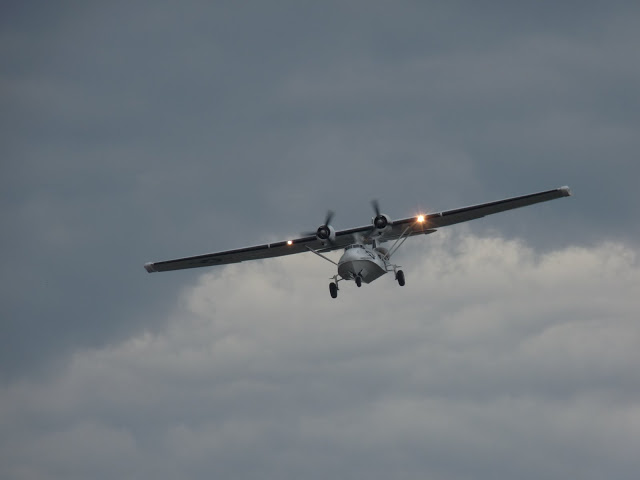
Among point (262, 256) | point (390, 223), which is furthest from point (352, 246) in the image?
point (262, 256)

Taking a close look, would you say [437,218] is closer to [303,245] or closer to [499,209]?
[499,209]

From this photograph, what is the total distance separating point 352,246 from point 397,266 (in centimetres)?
342

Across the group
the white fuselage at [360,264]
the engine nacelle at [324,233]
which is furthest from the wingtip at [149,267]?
the white fuselage at [360,264]

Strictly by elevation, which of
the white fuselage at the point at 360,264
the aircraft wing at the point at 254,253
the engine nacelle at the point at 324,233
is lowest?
the white fuselage at the point at 360,264

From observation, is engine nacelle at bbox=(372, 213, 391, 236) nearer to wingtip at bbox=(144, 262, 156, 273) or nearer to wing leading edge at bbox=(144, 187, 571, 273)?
wing leading edge at bbox=(144, 187, 571, 273)

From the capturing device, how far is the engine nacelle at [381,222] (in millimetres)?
60969

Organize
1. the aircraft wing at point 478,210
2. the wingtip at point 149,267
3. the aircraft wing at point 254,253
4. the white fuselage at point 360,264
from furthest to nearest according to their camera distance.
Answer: the wingtip at point 149,267, the aircraft wing at point 254,253, the aircraft wing at point 478,210, the white fuselage at point 360,264

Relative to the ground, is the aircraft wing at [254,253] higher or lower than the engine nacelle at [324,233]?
higher

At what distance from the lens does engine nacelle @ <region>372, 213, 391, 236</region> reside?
2400 inches

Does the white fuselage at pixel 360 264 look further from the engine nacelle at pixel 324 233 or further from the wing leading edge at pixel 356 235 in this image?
the wing leading edge at pixel 356 235

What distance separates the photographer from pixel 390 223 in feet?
201

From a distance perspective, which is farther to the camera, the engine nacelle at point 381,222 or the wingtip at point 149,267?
the wingtip at point 149,267

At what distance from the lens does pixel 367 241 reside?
6228 centimetres

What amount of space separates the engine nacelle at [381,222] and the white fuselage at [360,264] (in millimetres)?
1362
